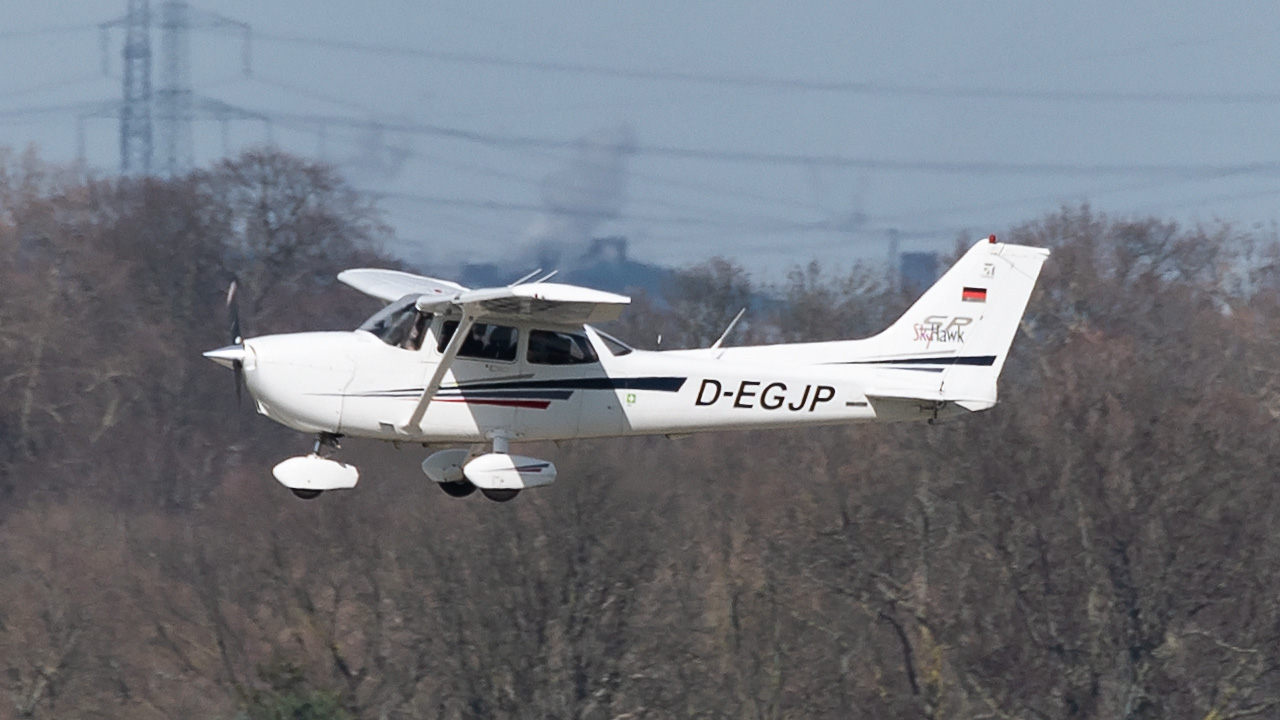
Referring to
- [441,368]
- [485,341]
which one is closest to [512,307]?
[485,341]

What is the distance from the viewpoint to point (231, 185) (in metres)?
61.8

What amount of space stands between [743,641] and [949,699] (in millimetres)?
4019

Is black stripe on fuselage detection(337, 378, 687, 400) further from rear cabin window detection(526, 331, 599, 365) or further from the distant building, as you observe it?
the distant building

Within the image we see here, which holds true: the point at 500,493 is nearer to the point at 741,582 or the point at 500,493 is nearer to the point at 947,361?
the point at 947,361

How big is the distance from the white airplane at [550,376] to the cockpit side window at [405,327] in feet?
0.04

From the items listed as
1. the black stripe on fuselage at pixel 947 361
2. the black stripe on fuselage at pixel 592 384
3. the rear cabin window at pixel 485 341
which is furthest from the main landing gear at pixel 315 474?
the black stripe on fuselage at pixel 947 361

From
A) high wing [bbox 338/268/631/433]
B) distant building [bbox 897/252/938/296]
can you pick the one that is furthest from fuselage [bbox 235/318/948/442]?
distant building [bbox 897/252/938/296]

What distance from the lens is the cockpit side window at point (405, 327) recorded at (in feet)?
60.5

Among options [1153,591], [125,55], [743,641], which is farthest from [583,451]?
[125,55]

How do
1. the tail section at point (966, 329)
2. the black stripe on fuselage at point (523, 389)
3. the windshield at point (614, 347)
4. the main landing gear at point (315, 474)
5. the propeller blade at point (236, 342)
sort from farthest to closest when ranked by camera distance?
the tail section at point (966, 329) → the windshield at point (614, 347) → the main landing gear at point (315, 474) → the black stripe on fuselage at point (523, 389) → the propeller blade at point (236, 342)

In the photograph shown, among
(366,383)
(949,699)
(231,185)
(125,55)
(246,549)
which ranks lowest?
(949,699)

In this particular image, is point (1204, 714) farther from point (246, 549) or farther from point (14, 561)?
point (14, 561)

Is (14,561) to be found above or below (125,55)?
below

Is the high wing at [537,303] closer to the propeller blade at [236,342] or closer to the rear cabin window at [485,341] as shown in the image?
the rear cabin window at [485,341]
